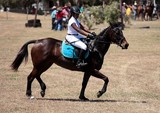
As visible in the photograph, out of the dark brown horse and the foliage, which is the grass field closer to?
the dark brown horse

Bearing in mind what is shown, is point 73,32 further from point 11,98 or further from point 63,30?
point 63,30

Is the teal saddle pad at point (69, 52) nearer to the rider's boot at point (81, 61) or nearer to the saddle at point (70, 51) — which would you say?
the saddle at point (70, 51)

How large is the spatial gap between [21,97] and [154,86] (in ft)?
12.9

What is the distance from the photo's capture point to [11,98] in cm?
1162

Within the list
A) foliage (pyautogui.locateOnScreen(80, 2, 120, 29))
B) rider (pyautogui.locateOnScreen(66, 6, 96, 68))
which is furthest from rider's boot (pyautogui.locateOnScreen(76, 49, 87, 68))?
foliage (pyautogui.locateOnScreen(80, 2, 120, 29))

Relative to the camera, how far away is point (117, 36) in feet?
36.9

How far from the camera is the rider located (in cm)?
1111

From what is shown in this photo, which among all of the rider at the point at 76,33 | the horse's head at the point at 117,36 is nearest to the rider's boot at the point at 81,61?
the rider at the point at 76,33

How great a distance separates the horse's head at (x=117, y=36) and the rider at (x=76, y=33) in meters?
0.46

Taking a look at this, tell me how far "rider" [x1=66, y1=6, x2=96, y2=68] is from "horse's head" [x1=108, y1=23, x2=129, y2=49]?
18.3 inches

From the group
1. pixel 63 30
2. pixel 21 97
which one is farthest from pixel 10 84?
pixel 63 30

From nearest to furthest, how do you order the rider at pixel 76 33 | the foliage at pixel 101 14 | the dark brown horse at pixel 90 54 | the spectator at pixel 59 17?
the rider at pixel 76 33
the dark brown horse at pixel 90 54
the spectator at pixel 59 17
the foliage at pixel 101 14

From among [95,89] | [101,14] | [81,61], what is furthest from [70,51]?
[101,14]

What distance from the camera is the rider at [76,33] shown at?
11.1 m
